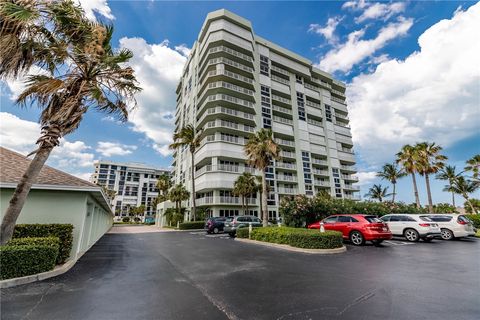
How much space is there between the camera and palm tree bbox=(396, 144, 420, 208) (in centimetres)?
2834

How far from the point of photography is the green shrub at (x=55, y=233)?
290 inches

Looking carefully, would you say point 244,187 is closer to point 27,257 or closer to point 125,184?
point 27,257

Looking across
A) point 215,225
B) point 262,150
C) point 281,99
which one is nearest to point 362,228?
point 262,150

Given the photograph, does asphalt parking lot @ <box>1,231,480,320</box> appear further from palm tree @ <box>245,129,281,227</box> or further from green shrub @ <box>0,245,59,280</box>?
palm tree @ <box>245,129,281,227</box>

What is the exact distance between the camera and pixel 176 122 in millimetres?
57906

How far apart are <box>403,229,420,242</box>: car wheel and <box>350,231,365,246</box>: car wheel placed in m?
4.57

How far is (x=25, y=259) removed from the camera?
591cm

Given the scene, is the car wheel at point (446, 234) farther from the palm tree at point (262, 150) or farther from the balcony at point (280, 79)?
the balcony at point (280, 79)

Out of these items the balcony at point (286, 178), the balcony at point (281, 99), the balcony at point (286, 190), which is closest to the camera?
the balcony at point (286, 190)

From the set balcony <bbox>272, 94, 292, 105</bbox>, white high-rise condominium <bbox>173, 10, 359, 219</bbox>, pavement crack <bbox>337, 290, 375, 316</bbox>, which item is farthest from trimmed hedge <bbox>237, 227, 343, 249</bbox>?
balcony <bbox>272, 94, 292, 105</bbox>

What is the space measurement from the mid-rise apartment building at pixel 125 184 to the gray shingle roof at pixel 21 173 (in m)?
96.7

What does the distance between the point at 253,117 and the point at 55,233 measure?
32.4 m

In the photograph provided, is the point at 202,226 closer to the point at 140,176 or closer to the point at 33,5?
the point at 33,5

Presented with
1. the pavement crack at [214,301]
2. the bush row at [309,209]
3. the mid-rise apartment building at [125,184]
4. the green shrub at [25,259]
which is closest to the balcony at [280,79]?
the bush row at [309,209]
